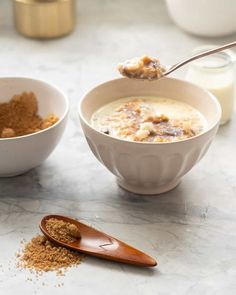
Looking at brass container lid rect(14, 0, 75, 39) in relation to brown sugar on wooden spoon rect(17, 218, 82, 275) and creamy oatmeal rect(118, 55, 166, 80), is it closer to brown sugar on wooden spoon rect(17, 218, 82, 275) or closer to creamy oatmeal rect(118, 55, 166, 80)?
creamy oatmeal rect(118, 55, 166, 80)

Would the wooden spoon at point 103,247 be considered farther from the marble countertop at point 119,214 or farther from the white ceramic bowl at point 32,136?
the white ceramic bowl at point 32,136

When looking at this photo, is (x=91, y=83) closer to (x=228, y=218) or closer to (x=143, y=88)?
(x=143, y=88)

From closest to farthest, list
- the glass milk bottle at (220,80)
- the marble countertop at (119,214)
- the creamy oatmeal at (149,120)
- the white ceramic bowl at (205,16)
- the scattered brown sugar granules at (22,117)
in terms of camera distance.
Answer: the marble countertop at (119,214) < the creamy oatmeal at (149,120) < the scattered brown sugar granules at (22,117) < the glass milk bottle at (220,80) < the white ceramic bowl at (205,16)

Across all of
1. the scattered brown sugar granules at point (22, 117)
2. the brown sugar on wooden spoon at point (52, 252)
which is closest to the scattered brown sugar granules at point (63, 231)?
the brown sugar on wooden spoon at point (52, 252)

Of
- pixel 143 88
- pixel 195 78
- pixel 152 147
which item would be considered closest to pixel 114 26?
pixel 195 78

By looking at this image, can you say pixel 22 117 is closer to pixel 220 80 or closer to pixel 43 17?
pixel 220 80

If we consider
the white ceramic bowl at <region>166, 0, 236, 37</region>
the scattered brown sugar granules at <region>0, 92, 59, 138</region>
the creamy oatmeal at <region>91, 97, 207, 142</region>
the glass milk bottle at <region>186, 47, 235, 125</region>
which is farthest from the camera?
the white ceramic bowl at <region>166, 0, 236, 37</region>

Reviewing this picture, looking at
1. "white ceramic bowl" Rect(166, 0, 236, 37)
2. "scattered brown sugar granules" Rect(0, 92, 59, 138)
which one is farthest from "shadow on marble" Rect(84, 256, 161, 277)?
"white ceramic bowl" Rect(166, 0, 236, 37)
